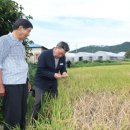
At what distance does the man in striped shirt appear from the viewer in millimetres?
4793

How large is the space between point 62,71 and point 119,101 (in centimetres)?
100

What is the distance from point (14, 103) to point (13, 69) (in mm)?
367

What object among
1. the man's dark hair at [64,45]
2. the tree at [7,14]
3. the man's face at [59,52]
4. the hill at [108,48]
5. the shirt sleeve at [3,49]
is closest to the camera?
the shirt sleeve at [3,49]

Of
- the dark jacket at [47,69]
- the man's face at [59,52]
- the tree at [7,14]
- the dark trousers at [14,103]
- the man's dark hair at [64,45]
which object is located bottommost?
the dark trousers at [14,103]

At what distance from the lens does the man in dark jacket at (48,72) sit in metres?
6.06

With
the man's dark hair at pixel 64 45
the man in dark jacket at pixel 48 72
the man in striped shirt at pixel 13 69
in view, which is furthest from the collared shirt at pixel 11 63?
the man in dark jacket at pixel 48 72

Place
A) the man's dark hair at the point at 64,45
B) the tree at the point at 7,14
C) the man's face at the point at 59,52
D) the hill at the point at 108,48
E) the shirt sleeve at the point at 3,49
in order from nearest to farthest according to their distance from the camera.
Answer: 1. the shirt sleeve at the point at 3,49
2. the man's dark hair at the point at 64,45
3. the man's face at the point at 59,52
4. the tree at the point at 7,14
5. the hill at the point at 108,48

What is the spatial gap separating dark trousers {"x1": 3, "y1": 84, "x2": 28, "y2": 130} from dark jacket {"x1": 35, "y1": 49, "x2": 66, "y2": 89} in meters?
1.13

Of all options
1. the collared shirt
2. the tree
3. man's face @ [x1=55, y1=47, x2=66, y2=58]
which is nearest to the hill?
the tree

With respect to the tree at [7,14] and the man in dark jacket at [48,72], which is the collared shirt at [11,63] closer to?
the man in dark jacket at [48,72]

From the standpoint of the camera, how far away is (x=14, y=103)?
4867mm

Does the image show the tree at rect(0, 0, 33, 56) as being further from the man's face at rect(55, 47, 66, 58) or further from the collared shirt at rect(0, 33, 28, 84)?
the collared shirt at rect(0, 33, 28, 84)

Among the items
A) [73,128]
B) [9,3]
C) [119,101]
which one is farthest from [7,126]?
[9,3]

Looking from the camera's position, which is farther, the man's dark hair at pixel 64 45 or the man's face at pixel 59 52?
the man's face at pixel 59 52
